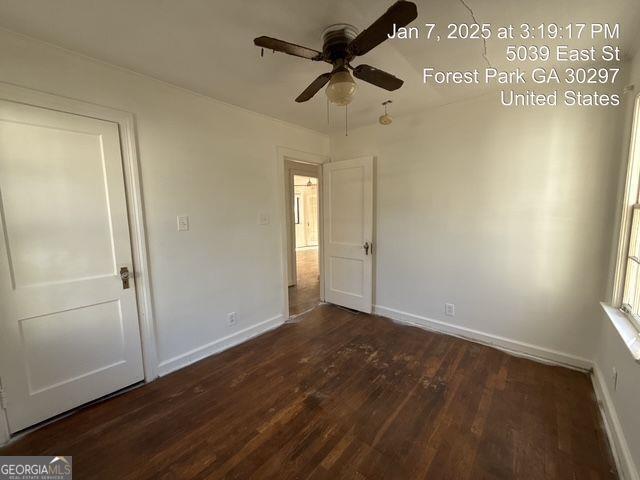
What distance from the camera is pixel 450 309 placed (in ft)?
9.16

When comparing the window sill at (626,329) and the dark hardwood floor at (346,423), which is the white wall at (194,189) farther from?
the window sill at (626,329)

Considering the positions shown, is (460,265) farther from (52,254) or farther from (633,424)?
(52,254)

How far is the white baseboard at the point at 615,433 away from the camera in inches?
49.5

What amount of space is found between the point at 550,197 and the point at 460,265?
94 cm

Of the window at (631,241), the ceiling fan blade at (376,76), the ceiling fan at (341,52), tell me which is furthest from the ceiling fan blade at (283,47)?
the window at (631,241)

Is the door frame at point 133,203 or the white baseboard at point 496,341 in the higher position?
the door frame at point 133,203

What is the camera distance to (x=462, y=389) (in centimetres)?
197

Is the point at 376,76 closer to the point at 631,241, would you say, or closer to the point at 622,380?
the point at 631,241

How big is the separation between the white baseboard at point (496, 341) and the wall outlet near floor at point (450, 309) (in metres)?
0.11

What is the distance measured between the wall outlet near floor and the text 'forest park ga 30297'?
6.55 ft

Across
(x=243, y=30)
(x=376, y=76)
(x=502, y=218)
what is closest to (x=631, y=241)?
(x=502, y=218)

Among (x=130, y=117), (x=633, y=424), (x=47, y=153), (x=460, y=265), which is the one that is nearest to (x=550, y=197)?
(x=460, y=265)

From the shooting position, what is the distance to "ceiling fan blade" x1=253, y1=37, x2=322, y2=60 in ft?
4.14

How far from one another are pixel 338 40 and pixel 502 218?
2.09 metres
